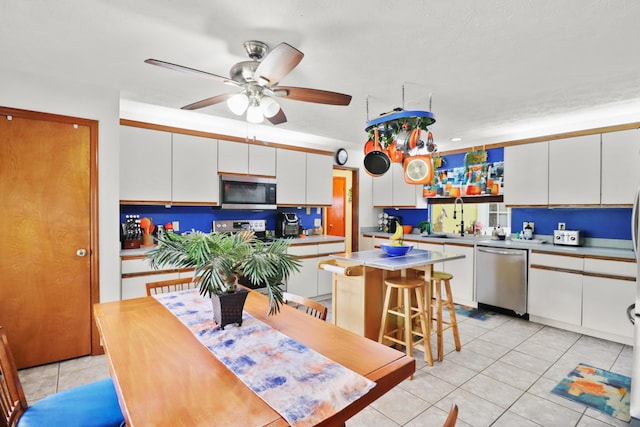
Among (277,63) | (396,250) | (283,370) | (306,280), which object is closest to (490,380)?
(396,250)

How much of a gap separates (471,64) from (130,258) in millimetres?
3422

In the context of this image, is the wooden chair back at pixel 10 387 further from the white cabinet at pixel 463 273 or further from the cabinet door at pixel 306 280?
the white cabinet at pixel 463 273

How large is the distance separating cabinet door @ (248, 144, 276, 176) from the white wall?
162cm

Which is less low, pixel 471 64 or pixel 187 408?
pixel 471 64

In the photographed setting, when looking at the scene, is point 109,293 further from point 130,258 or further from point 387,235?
point 387,235

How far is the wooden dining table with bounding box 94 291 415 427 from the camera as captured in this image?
2.98ft

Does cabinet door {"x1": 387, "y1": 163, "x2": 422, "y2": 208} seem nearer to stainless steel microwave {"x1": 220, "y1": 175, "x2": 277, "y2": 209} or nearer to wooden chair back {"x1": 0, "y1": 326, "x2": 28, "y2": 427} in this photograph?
stainless steel microwave {"x1": 220, "y1": 175, "x2": 277, "y2": 209}

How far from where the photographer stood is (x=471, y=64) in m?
2.36

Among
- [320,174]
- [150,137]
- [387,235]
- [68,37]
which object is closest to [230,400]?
[68,37]

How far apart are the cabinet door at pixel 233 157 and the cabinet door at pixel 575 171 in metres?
3.76

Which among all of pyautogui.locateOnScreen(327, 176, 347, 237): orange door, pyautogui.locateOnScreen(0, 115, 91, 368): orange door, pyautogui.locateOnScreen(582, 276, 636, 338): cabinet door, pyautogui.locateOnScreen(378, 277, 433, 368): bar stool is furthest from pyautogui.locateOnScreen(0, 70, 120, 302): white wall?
pyautogui.locateOnScreen(582, 276, 636, 338): cabinet door

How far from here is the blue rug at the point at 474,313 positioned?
13.1ft

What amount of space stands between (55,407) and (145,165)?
8.55 ft

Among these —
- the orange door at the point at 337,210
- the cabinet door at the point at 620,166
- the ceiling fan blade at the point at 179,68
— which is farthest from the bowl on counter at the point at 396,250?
the orange door at the point at 337,210
